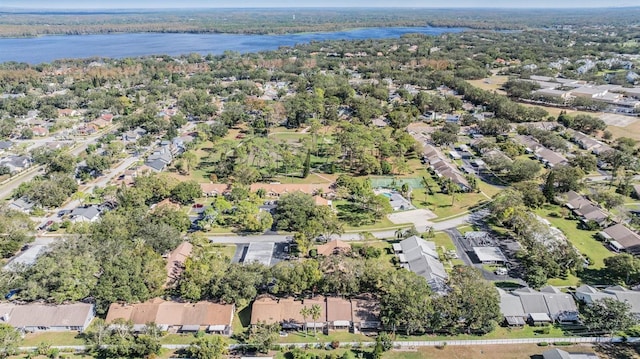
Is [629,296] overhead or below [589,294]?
overhead

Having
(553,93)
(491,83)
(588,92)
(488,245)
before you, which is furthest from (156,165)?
(491,83)

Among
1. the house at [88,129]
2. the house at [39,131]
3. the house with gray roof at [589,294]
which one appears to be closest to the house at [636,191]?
the house with gray roof at [589,294]

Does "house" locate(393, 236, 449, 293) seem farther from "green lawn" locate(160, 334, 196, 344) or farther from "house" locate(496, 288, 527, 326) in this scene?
"green lawn" locate(160, 334, 196, 344)

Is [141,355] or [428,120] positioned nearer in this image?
[141,355]

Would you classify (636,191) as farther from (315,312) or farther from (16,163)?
(16,163)

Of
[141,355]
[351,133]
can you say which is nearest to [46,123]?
[351,133]

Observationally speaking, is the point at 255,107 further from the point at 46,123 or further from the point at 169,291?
the point at 169,291

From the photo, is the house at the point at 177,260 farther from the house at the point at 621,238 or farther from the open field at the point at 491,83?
the open field at the point at 491,83
